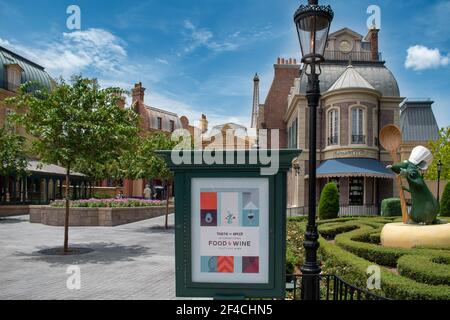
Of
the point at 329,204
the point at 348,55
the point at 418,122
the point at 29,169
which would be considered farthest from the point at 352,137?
the point at 29,169

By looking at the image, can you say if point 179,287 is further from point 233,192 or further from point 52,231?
point 52,231

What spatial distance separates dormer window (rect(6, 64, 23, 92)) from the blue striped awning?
1036 inches

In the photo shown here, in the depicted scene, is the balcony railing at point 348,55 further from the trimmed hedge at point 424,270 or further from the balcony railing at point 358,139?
the trimmed hedge at point 424,270

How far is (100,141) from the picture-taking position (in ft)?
45.2

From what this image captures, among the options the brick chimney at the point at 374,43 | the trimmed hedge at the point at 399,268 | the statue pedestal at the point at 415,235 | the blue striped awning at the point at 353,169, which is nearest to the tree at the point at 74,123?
the trimmed hedge at the point at 399,268

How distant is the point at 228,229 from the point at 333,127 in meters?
26.2

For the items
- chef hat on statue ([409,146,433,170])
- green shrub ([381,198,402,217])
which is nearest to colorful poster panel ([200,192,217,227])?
chef hat on statue ([409,146,433,170])

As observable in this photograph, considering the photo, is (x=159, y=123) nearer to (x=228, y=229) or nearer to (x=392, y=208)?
(x=392, y=208)

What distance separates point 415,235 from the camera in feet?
36.0
